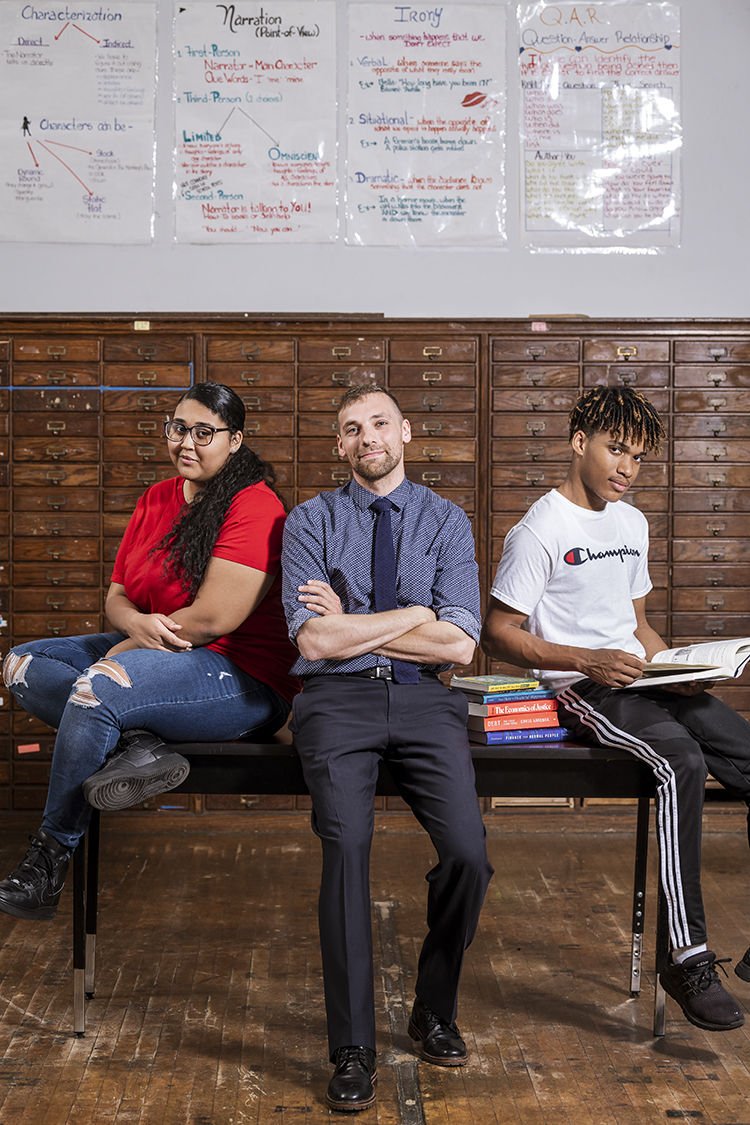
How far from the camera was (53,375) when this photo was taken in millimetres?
3902

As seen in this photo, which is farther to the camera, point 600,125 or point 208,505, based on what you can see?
point 600,125

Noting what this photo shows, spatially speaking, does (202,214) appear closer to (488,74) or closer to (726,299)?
(488,74)

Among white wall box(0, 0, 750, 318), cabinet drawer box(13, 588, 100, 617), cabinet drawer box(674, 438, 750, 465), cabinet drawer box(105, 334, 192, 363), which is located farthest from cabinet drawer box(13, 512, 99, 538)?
cabinet drawer box(674, 438, 750, 465)

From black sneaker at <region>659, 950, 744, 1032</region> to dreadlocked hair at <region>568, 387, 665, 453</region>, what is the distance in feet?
3.93

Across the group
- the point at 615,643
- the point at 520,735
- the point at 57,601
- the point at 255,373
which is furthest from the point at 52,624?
the point at 615,643

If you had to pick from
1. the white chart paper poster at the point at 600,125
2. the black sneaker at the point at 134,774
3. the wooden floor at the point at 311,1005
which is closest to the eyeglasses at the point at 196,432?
the black sneaker at the point at 134,774

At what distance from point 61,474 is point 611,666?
2569mm

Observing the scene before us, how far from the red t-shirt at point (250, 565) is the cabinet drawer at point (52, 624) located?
1.51m

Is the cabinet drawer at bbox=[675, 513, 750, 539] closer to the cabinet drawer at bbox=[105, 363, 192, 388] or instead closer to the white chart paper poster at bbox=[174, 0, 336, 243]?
A: the white chart paper poster at bbox=[174, 0, 336, 243]

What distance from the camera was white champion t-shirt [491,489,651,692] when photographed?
234cm

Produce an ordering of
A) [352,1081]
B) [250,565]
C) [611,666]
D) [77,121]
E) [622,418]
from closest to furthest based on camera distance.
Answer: [352,1081]
[611,666]
[250,565]
[622,418]
[77,121]

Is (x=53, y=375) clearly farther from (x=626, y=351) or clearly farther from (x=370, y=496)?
(x=626, y=351)

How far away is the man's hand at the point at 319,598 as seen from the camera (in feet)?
6.99

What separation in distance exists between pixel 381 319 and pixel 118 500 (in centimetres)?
130
